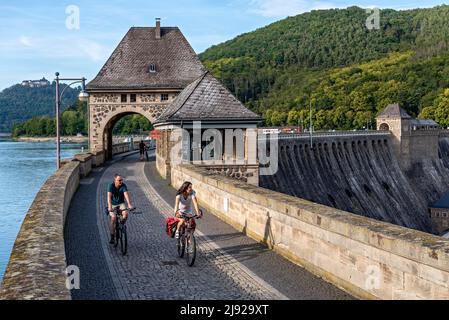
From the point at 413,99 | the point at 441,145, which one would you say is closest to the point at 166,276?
the point at 441,145

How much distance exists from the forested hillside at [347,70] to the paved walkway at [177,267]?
9866 centimetres

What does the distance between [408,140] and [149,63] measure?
3461 cm

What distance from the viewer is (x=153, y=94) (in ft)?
132

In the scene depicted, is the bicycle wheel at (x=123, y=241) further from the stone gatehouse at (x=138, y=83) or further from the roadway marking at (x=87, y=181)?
the stone gatehouse at (x=138, y=83)

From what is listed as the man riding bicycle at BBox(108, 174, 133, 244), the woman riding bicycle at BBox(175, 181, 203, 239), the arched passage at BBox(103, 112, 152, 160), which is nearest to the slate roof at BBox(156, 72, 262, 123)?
the man riding bicycle at BBox(108, 174, 133, 244)

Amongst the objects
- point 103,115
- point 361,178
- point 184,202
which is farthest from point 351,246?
point 361,178

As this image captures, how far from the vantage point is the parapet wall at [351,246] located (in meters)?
7.11

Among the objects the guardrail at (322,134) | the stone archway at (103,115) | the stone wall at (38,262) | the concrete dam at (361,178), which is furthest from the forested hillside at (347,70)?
the stone wall at (38,262)

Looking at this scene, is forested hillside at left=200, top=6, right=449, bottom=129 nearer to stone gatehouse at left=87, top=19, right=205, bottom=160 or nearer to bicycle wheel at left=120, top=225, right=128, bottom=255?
stone gatehouse at left=87, top=19, right=205, bottom=160

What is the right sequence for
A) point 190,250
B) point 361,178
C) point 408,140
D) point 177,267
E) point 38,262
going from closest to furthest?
point 38,262 < point 177,267 < point 190,250 < point 361,178 < point 408,140

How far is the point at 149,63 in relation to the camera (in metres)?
41.4
